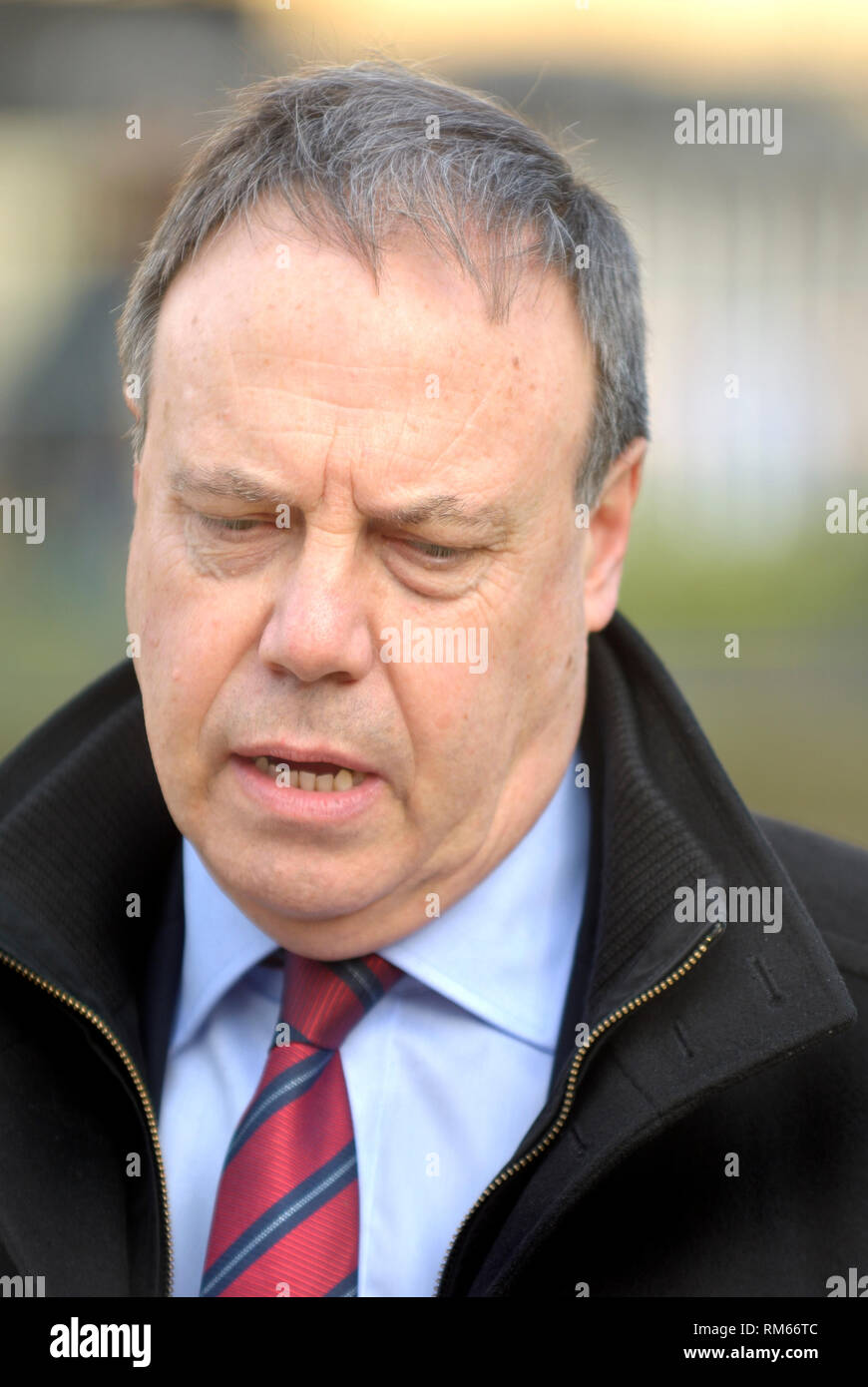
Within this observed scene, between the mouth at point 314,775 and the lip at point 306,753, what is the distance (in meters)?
0.01

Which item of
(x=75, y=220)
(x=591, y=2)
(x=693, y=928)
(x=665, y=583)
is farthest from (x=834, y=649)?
(x=693, y=928)

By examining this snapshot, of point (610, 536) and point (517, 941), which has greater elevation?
point (610, 536)

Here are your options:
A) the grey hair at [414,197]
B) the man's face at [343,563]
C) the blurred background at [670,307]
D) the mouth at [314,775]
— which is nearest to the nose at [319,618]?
the man's face at [343,563]

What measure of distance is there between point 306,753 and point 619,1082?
58 cm

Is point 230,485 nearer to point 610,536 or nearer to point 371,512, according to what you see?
point 371,512

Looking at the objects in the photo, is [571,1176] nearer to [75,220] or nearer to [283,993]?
[283,993]

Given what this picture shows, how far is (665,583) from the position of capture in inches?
260

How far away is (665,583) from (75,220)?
331cm

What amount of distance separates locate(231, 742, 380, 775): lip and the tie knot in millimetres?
320

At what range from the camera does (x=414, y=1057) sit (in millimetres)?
1834

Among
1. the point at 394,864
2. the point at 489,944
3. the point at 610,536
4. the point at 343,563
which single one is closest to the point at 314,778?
the point at 394,864

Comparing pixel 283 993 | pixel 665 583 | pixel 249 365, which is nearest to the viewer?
pixel 249 365

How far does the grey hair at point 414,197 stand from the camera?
5.74 feet
